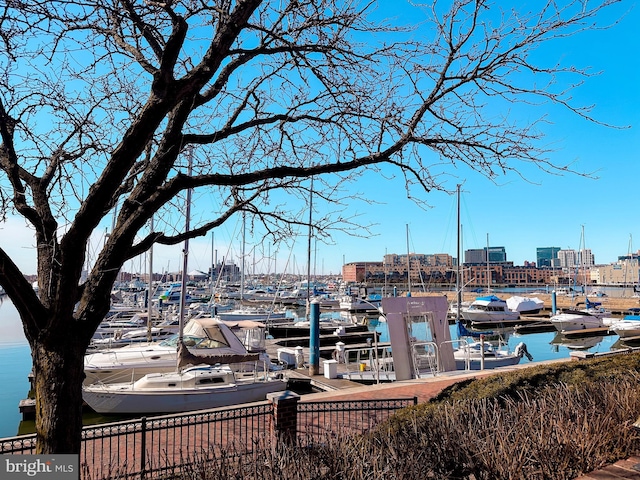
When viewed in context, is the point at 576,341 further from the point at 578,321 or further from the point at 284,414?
the point at 284,414

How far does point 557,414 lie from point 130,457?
8.25 meters

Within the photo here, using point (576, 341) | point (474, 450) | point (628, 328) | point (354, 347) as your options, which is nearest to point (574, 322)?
point (576, 341)

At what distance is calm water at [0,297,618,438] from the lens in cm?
1795

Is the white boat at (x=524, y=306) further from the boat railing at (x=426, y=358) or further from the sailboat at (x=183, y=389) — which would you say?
the sailboat at (x=183, y=389)

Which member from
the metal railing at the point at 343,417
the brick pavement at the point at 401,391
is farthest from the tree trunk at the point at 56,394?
the brick pavement at the point at 401,391

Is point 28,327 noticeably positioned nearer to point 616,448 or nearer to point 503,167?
point 503,167

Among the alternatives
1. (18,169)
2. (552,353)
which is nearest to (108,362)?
(18,169)

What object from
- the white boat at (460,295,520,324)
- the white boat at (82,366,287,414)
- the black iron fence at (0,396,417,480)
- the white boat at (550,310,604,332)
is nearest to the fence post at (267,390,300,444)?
the black iron fence at (0,396,417,480)

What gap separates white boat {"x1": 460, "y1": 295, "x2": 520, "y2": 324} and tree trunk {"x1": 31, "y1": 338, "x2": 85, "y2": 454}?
49.3 m

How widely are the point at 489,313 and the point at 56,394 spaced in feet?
165

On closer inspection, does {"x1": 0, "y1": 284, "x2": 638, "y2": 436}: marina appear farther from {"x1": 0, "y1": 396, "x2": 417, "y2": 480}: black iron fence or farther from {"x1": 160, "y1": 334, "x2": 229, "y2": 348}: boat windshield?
{"x1": 0, "y1": 396, "x2": 417, "y2": 480}: black iron fence

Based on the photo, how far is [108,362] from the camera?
1814cm

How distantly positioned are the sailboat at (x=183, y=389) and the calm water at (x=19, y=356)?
3.29m

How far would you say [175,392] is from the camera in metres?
15.9
